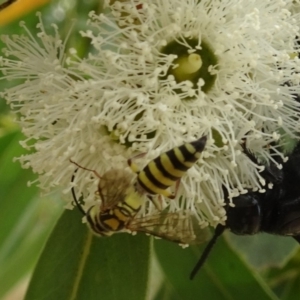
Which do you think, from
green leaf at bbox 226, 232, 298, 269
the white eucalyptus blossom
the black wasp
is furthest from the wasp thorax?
green leaf at bbox 226, 232, 298, 269

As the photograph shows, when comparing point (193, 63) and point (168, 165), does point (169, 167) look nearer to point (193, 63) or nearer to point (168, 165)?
point (168, 165)

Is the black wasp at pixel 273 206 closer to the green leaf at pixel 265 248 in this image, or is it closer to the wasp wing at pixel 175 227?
the wasp wing at pixel 175 227

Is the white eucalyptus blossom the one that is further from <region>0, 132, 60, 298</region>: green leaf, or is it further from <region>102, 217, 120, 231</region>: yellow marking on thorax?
<region>0, 132, 60, 298</region>: green leaf

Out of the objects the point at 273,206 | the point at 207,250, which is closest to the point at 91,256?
the point at 207,250

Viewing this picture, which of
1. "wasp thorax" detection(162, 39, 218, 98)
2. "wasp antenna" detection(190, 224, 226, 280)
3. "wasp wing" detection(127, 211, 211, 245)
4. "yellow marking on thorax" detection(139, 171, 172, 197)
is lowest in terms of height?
"wasp antenna" detection(190, 224, 226, 280)

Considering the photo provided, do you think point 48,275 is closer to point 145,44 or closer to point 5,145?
point 5,145

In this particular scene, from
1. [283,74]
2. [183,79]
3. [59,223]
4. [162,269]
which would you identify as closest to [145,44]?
[183,79]
